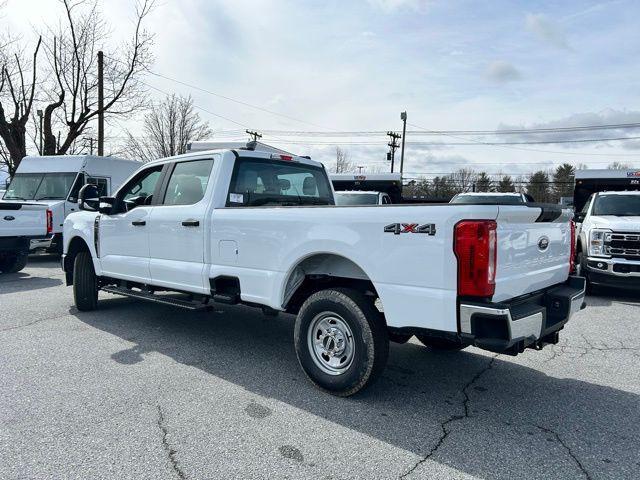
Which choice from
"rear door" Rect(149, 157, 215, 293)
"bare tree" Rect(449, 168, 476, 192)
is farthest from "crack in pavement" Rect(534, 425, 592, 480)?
"bare tree" Rect(449, 168, 476, 192)

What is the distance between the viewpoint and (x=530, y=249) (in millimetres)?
3596

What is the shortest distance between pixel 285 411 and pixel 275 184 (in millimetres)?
2541

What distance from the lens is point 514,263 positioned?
3.40 metres

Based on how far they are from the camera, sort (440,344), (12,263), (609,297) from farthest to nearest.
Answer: (12,263) → (609,297) → (440,344)

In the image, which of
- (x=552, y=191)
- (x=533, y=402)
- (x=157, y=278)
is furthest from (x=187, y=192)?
(x=552, y=191)

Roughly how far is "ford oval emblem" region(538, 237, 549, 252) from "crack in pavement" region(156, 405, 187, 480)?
2.93 m

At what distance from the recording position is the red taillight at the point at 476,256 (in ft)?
10.2

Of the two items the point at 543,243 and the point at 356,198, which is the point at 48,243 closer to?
the point at 356,198

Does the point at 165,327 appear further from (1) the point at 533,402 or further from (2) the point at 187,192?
(1) the point at 533,402

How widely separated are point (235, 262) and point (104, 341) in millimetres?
2072

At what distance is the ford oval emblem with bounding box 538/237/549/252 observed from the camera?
3723 millimetres

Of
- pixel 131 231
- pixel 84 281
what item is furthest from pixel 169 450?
pixel 84 281

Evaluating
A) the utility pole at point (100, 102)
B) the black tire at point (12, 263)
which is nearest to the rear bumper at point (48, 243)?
the black tire at point (12, 263)

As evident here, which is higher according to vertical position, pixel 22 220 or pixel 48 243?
pixel 22 220
